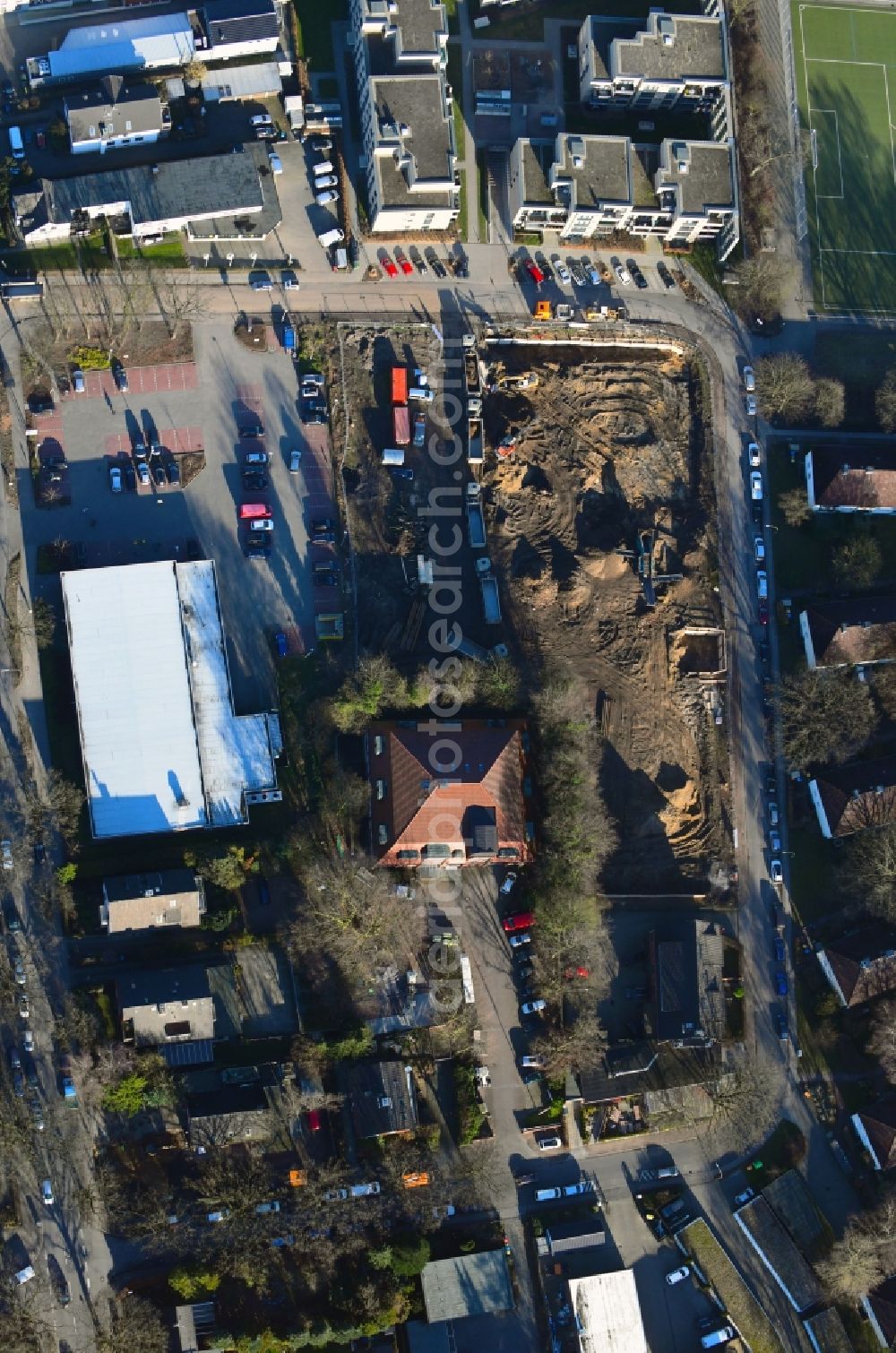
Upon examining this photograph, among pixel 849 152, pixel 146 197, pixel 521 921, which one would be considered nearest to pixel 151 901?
pixel 521 921

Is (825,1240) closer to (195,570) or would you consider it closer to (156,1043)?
(156,1043)

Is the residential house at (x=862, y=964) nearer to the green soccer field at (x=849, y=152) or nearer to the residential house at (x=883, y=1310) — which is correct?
the residential house at (x=883, y=1310)

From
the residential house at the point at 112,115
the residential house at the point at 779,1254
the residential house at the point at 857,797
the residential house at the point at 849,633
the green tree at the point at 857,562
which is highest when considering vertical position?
the residential house at the point at 112,115

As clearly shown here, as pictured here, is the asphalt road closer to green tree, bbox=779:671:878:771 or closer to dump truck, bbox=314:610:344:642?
green tree, bbox=779:671:878:771

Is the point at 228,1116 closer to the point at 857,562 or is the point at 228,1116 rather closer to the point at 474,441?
the point at 474,441

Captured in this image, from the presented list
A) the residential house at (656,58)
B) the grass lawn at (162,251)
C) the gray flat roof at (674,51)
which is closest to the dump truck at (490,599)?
the grass lawn at (162,251)

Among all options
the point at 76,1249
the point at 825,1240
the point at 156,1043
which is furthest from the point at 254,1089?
the point at 825,1240
